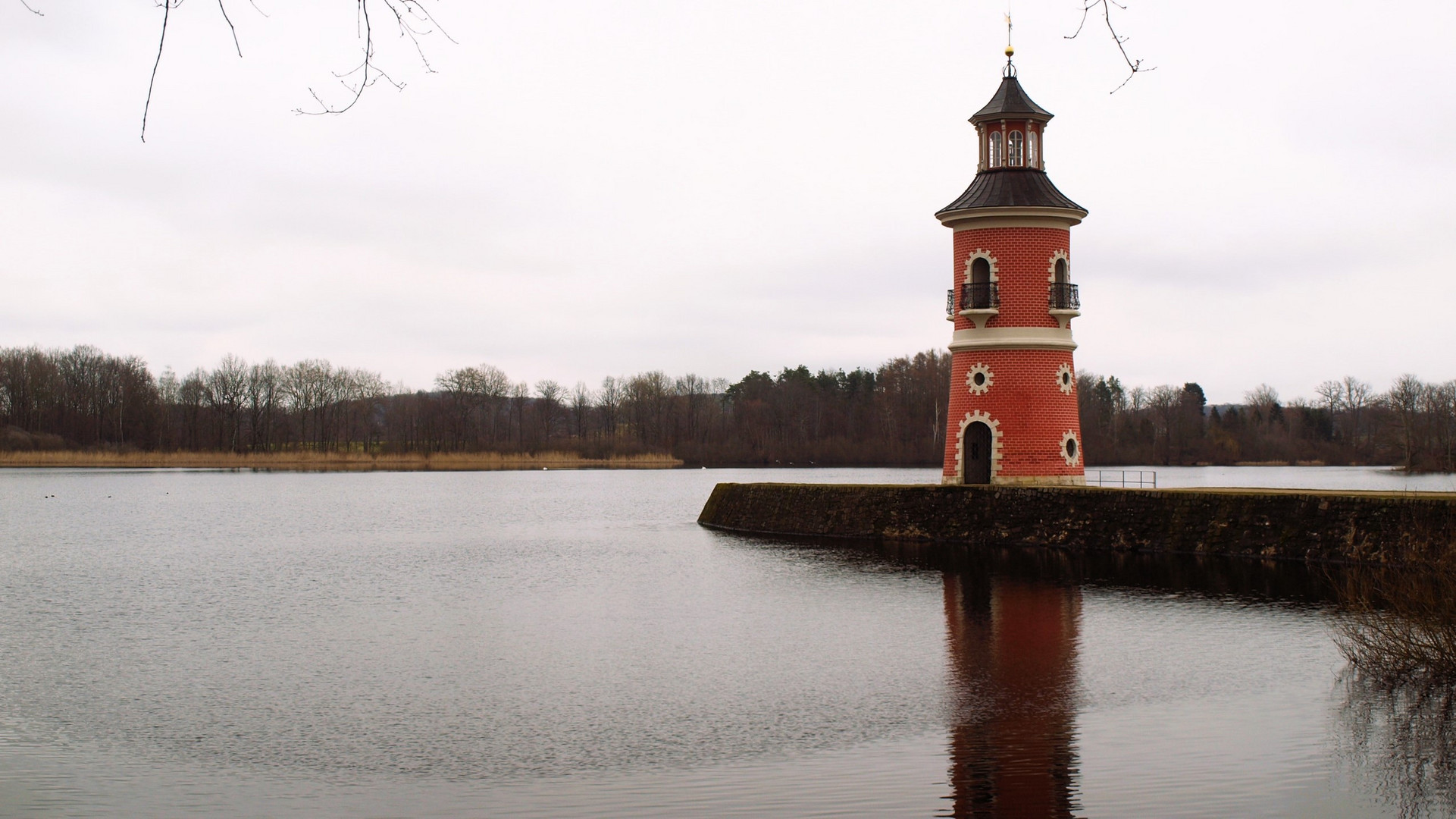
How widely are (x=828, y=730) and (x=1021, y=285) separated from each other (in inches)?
648

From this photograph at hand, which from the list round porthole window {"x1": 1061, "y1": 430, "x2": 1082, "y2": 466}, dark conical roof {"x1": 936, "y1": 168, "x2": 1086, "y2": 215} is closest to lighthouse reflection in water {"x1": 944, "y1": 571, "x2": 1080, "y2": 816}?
round porthole window {"x1": 1061, "y1": 430, "x2": 1082, "y2": 466}

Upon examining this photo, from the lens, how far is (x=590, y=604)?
56.9 ft

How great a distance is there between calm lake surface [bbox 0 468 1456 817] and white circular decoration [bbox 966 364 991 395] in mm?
3918

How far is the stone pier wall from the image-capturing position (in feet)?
60.2

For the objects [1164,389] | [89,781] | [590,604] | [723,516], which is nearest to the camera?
[89,781]

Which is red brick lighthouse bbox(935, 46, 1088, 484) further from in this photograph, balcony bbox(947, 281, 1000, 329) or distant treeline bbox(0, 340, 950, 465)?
distant treeline bbox(0, 340, 950, 465)

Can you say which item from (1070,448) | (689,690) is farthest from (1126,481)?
(689,690)

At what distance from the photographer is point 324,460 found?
7488 cm

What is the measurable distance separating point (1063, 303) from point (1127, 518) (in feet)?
16.2

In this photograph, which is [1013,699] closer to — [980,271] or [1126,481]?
[980,271]

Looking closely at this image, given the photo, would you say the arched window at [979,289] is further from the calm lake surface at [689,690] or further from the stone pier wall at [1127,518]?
the calm lake surface at [689,690]

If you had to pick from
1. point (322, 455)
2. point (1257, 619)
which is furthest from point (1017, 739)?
point (322, 455)

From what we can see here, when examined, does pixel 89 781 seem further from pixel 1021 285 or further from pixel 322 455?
pixel 322 455

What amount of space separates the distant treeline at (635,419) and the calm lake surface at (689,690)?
60.5 m
